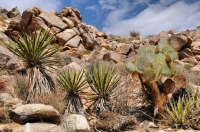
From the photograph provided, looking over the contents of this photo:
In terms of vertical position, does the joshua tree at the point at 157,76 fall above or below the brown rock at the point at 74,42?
below

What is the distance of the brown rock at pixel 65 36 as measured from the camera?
874 inches

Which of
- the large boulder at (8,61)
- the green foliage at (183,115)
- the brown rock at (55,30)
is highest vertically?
the brown rock at (55,30)

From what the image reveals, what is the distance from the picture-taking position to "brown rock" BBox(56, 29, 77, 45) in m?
22.2

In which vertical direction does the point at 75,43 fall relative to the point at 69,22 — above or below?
below

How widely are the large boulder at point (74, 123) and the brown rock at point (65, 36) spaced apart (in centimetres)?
1612

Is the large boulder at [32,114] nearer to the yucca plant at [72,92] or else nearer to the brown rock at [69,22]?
the yucca plant at [72,92]

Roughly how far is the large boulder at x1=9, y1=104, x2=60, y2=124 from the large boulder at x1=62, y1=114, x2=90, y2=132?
1.20 feet

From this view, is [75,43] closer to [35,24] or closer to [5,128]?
[35,24]

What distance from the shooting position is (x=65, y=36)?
2253cm

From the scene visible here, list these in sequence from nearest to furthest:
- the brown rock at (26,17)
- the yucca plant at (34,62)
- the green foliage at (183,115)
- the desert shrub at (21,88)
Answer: the green foliage at (183,115)
the yucca plant at (34,62)
the desert shrub at (21,88)
the brown rock at (26,17)

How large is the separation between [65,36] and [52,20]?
2198 millimetres

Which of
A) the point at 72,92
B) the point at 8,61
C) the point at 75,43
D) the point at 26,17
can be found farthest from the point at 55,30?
the point at 72,92

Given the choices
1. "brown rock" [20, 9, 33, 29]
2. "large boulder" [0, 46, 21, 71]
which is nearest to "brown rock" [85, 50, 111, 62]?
"large boulder" [0, 46, 21, 71]

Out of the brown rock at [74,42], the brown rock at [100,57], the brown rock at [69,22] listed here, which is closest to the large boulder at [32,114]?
the brown rock at [100,57]
